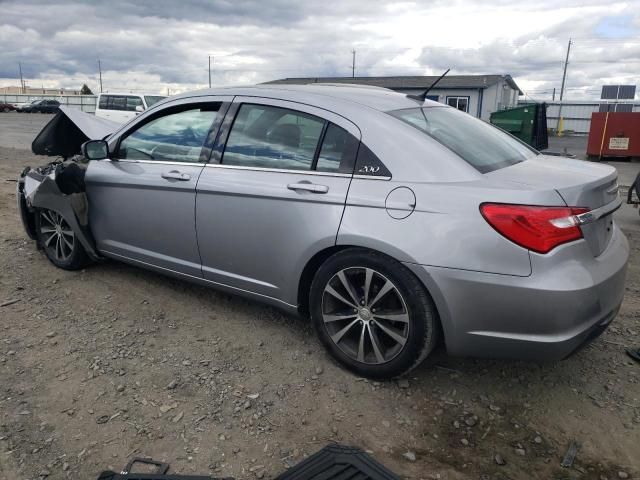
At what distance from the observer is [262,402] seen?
9.32ft

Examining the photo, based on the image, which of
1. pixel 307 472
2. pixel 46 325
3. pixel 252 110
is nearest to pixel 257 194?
pixel 252 110

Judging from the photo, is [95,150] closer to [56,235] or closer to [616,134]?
[56,235]

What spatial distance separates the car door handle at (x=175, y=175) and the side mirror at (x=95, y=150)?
28.2 inches

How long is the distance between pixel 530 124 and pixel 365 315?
47.7 feet

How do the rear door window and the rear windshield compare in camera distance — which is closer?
the rear windshield

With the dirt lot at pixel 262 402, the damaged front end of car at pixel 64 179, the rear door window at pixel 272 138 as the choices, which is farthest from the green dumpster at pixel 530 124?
the rear door window at pixel 272 138

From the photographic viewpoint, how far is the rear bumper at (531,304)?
7.94ft

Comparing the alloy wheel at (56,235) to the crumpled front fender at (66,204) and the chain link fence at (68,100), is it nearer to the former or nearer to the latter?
the crumpled front fender at (66,204)

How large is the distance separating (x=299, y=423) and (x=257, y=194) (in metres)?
1.35

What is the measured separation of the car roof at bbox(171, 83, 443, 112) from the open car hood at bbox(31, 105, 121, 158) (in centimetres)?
171

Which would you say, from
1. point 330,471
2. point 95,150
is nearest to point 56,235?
point 95,150

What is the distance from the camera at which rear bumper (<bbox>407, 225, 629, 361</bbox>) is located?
95.3 inches

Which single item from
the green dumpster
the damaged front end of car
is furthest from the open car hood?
the green dumpster

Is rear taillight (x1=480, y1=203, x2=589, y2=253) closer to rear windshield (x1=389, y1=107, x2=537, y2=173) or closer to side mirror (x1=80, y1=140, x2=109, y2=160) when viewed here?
rear windshield (x1=389, y1=107, x2=537, y2=173)
